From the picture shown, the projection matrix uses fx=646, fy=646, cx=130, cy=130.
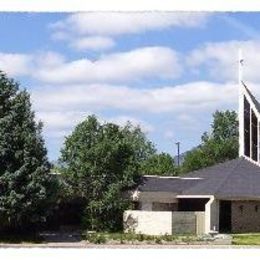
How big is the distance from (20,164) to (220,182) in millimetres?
4811

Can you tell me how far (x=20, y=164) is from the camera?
10633 millimetres

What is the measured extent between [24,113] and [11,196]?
4.97ft

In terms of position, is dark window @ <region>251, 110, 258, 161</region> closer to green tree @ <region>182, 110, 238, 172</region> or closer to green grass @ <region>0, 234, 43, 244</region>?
green tree @ <region>182, 110, 238, 172</region>

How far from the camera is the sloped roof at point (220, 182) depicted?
1327 cm

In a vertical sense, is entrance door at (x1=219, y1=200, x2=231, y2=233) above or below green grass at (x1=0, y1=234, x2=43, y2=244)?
above

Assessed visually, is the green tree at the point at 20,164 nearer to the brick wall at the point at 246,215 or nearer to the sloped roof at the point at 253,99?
the brick wall at the point at 246,215

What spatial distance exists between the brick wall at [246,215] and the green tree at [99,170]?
251 centimetres

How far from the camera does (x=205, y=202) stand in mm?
13469

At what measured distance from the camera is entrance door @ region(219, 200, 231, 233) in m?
13.1

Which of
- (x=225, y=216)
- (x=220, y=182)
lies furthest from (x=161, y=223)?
(x=220, y=182)

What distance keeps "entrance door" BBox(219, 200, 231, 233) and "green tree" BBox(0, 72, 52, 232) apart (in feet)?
13.6

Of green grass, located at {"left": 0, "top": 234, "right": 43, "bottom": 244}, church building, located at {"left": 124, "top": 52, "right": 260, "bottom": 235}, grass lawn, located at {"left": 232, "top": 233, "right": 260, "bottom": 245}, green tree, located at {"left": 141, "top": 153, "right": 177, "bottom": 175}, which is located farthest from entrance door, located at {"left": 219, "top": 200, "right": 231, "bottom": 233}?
green grass, located at {"left": 0, "top": 234, "right": 43, "bottom": 244}
